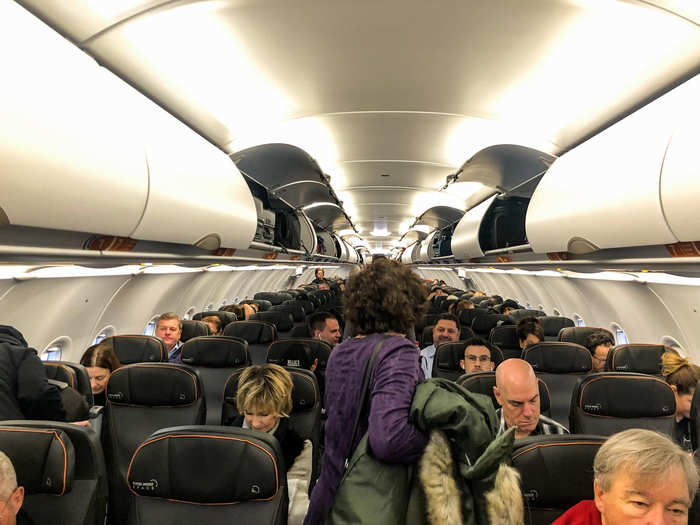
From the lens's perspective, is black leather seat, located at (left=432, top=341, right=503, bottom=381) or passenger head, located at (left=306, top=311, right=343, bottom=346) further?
passenger head, located at (left=306, top=311, right=343, bottom=346)

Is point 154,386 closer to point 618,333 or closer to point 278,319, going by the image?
point 278,319

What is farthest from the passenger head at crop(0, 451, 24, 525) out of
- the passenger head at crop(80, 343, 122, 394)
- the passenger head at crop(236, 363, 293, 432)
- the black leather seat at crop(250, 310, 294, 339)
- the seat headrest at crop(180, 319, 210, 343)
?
the black leather seat at crop(250, 310, 294, 339)

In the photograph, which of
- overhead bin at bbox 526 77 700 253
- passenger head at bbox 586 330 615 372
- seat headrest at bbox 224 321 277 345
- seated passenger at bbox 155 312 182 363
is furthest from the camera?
seat headrest at bbox 224 321 277 345

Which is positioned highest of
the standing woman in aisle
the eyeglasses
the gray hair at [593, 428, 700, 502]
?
the standing woman in aisle

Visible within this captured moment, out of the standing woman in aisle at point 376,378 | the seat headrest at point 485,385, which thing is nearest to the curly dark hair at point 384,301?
the standing woman in aisle at point 376,378

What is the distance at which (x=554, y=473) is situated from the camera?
2.30 meters

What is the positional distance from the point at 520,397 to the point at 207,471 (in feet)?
6.63

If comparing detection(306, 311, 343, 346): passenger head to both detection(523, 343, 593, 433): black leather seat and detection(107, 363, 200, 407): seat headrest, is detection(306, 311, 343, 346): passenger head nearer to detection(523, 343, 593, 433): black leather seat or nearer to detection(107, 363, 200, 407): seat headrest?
detection(523, 343, 593, 433): black leather seat

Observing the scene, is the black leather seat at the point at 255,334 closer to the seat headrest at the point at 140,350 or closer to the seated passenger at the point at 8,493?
the seat headrest at the point at 140,350

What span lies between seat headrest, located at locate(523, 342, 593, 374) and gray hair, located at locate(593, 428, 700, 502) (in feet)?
10.9

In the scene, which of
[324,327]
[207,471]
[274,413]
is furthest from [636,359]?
[207,471]

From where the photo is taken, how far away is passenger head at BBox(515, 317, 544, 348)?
20.3 feet

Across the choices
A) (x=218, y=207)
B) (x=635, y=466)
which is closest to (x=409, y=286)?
(x=635, y=466)

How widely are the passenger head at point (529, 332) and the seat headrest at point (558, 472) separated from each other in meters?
4.02
